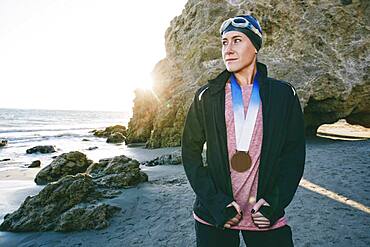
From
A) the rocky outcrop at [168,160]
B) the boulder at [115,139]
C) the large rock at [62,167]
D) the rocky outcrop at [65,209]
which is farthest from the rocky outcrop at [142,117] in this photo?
the rocky outcrop at [65,209]

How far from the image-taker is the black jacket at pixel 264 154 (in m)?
2.01

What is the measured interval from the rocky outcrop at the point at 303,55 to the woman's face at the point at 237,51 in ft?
53.5

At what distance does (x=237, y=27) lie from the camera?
2150mm

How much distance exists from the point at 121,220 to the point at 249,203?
445 centimetres

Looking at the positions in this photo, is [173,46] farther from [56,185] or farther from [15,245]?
[15,245]

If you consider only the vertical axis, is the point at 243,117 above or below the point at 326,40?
below

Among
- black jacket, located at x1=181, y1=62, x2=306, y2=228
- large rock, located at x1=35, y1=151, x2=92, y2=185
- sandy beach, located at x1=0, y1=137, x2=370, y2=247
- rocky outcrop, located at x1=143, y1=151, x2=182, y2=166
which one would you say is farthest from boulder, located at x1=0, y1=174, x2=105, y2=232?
rocky outcrop, located at x1=143, y1=151, x2=182, y2=166

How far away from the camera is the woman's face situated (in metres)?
2.13

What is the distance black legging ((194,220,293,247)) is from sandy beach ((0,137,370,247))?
8.96 ft

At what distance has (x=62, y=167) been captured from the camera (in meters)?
10.6

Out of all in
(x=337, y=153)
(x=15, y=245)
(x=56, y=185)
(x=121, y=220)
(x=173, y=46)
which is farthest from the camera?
(x=173, y=46)

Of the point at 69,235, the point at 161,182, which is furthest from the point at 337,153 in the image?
the point at 69,235

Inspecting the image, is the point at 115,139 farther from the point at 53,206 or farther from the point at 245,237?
the point at 245,237

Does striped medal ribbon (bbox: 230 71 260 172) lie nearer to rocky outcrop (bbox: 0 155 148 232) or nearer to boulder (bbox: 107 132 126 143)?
rocky outcrop (bbox: 0 155 148 232)
